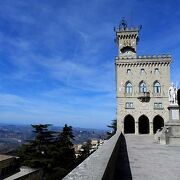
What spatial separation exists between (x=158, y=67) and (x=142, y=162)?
3987cm

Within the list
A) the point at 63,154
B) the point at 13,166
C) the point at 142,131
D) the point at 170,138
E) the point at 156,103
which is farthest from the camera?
the point at 142,131

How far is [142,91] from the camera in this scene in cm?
4853

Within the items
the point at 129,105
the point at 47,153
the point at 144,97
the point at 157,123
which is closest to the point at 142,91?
the point at 144,97

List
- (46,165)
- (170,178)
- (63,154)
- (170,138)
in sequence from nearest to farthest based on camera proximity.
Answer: (170,178)
(170,138)
(46,165)
(63,154)

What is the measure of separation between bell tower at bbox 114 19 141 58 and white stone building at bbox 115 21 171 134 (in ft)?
14.2

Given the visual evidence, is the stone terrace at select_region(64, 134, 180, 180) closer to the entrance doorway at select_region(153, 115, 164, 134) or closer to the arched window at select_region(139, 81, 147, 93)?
the arched window at select_region(139, 81, 147, 93)

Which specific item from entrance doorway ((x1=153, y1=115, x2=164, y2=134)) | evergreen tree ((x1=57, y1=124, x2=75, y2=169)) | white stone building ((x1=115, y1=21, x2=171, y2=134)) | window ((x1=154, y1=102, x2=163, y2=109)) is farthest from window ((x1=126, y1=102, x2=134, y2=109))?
evergreen tree ((x1=57, y1=124, x2=75, y2=169))

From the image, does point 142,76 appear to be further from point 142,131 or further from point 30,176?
point 30,176

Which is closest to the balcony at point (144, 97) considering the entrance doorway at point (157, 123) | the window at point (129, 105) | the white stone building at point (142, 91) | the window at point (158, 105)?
the white stone building at point (142, 91)

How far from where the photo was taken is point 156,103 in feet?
158

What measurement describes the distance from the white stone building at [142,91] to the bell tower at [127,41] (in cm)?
433

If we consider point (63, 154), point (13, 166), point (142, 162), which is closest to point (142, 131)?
point (63, 154)

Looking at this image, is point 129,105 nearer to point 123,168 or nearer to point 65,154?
point 65,154

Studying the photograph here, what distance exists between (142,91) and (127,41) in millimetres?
11031
